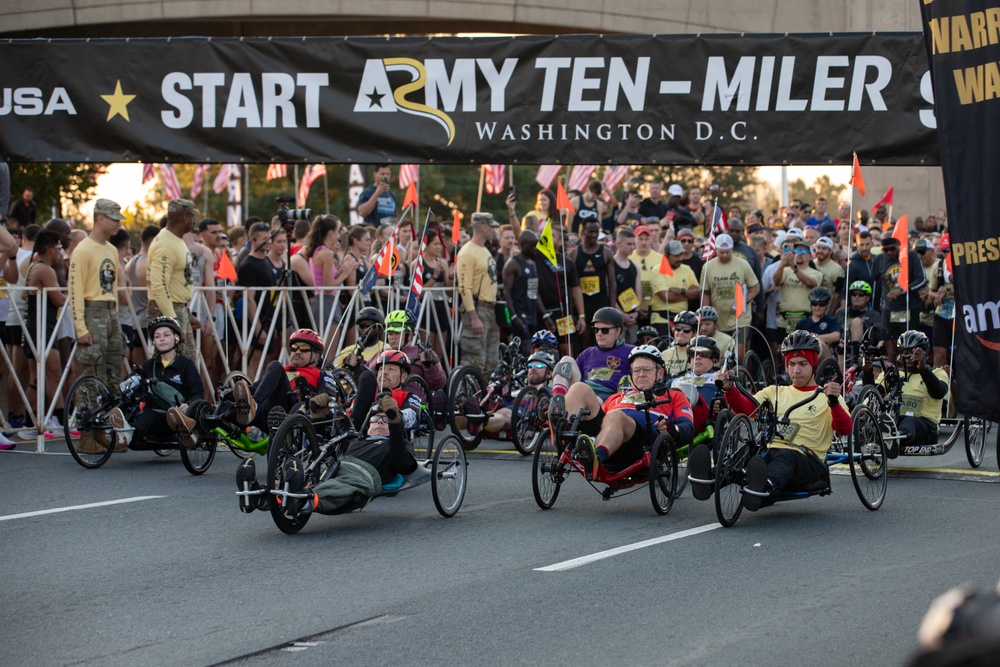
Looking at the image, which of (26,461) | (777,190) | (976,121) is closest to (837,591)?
(976,121)

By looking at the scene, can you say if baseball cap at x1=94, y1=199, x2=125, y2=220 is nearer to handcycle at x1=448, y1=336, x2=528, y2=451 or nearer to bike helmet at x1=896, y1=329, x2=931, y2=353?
handcycle at x1=448, y1=336, x2=528, y2=451

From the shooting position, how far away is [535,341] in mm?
14648

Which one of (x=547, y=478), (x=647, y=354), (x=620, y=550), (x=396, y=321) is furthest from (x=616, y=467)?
(x=396, y=321)

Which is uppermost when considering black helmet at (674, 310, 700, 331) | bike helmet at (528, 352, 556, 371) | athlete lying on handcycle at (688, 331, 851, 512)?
black helmet at (674, 310, 700, 331)

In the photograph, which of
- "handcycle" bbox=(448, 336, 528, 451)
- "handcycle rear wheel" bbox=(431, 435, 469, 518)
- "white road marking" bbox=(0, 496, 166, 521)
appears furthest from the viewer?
"handcycle" bbox=(448, 336, 528, 451)

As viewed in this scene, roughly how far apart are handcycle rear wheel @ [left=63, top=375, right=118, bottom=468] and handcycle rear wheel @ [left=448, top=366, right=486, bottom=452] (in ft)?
11.5

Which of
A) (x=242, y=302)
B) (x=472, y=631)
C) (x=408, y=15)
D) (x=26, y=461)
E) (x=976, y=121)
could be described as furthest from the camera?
(x=408, y=15)

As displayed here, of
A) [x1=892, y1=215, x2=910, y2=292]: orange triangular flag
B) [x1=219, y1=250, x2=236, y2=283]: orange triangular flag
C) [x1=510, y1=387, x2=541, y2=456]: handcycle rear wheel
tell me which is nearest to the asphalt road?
[x1=510, y1=387, x2=541, y2=456]: handcycle rear wheel

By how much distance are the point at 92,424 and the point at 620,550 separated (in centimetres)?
593

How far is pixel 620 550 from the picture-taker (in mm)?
8820

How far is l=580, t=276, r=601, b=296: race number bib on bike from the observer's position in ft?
55.6

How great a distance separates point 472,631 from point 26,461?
7751 millimetres

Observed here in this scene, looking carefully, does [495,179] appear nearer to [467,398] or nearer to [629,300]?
[629,300]

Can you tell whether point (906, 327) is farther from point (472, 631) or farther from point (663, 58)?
point (472, 631)
